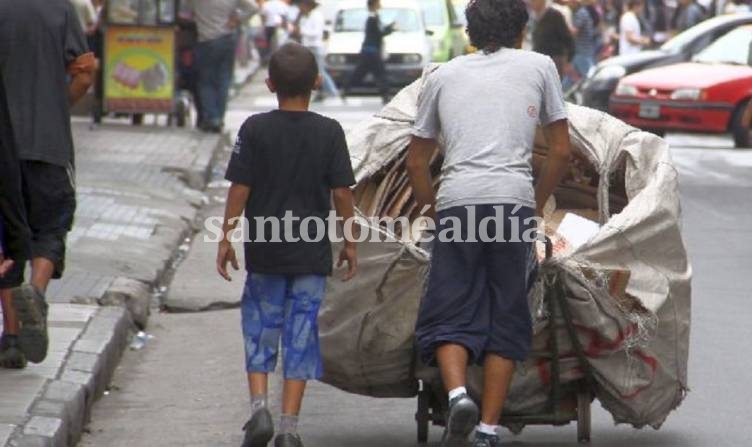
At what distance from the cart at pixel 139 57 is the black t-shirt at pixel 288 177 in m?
13.6

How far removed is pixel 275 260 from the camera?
696 cm

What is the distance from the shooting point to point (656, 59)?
78.7 ft

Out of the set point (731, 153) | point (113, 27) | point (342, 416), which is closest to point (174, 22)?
point (113, 27)

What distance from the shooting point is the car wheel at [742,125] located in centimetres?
2112

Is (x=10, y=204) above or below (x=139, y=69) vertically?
above

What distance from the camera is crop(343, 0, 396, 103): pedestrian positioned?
2941 centimetres

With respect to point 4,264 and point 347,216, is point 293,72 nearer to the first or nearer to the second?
point 347,216

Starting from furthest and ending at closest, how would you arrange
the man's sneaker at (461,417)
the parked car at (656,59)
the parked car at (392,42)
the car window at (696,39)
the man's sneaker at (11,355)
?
1. the parked car at (392,42)
2. the car window at (696,39)
3. the parked car at (656,59)
4. the man's sneaker at (11,355)
5. the man's sneaker at (461,417)

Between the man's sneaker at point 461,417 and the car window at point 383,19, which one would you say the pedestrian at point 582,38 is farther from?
the man's sneaker at point 461,417

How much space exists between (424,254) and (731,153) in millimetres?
14670

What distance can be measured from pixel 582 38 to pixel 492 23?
878 inches

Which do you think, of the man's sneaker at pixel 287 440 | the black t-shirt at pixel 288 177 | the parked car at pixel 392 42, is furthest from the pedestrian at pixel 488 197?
the parked car at pixel 392 42

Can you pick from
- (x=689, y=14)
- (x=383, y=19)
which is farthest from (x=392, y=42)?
(x=689, y=14)

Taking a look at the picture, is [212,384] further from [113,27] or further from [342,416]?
[113,27]
